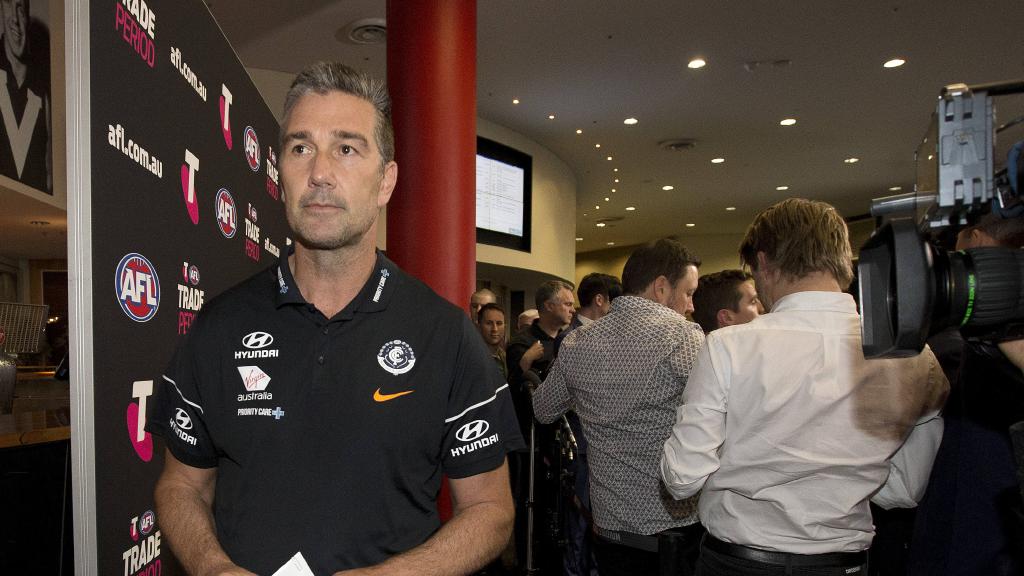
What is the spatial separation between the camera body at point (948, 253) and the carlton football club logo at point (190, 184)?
178 cm

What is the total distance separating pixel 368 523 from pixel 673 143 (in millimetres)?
9867

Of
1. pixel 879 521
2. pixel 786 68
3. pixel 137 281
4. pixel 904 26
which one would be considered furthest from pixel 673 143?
pixel 137 281

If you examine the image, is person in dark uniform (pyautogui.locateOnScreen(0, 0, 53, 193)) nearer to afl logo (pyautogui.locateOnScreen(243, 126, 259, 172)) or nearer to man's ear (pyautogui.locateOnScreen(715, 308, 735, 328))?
afl logo (pyautogui.locateOnScreen(243, 126, 259, 172))

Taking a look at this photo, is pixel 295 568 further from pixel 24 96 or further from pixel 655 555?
pixel 24 96

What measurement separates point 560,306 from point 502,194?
17.2 ft

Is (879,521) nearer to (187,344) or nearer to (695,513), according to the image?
(695,513)

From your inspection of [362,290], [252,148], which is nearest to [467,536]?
[362,290]

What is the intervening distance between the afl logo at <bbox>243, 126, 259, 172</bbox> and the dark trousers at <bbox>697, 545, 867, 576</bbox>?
225 centimetres

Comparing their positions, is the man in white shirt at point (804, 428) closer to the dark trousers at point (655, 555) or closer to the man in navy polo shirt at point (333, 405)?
the dark trousers at point (655, 555)

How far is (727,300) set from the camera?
2.80m

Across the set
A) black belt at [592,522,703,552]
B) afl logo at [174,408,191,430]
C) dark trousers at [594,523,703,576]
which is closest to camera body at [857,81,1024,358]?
afl logo at [174,408,191,430]

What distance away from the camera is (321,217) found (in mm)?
1343

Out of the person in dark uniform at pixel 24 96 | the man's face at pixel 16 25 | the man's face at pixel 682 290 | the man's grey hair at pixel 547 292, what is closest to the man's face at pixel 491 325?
the man's grey hair at pixel 547 292

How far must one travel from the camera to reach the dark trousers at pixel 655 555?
202 cm
